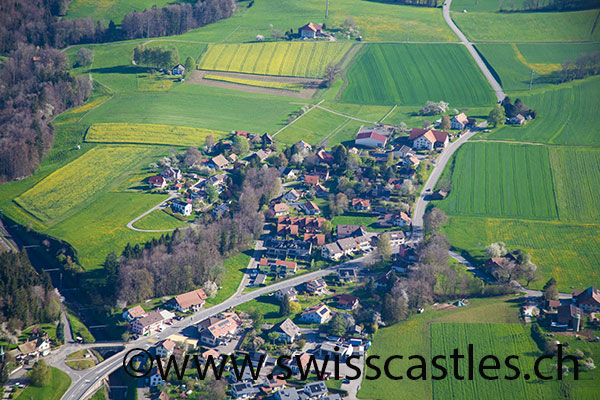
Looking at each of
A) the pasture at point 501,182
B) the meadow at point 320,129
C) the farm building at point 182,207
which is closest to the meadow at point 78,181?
the farm building at point 182,207

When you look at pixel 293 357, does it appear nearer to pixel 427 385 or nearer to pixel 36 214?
pixel 427 385

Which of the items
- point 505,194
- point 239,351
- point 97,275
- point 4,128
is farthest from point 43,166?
point 505,194

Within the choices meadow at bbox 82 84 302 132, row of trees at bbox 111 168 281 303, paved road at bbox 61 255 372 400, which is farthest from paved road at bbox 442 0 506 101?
row of trees at bbox 111 168 281 303

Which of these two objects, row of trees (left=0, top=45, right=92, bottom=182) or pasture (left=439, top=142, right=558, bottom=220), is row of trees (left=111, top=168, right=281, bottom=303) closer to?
pasture (left=439, top=142, right=558, bottom=220)

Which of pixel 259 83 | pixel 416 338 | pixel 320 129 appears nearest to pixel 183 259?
pixel 416 338

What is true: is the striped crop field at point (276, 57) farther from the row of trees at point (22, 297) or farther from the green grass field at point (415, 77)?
the row of trees at point (22, 297)
